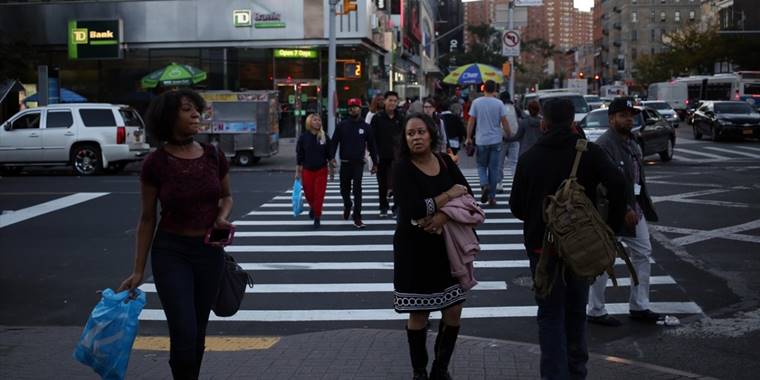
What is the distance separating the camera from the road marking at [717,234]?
39.0 feet

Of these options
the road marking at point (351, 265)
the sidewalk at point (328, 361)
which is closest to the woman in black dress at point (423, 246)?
the sidewalk at point (328, 361)

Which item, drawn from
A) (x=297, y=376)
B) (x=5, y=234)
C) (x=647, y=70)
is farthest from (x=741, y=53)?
(x=297, y=376)

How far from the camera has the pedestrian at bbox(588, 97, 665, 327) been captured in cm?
715

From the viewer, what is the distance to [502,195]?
17.2 meters

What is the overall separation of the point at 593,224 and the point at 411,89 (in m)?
49.9

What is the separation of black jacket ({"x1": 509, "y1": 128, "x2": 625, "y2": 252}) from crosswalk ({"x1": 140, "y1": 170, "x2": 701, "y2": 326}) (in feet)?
9.51

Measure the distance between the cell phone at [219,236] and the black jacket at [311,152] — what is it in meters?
8.22

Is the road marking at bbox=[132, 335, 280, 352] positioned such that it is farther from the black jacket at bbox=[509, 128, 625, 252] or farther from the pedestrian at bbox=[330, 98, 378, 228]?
the pedestrian at bbox=[330, 98, 378, 228]

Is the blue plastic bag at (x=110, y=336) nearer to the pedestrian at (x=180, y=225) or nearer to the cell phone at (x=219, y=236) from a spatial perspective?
the pedestrian at (x=180, y=225)

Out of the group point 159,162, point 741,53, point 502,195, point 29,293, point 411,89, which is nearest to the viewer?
point 159,162

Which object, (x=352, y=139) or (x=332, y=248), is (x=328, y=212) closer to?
(x=352, y=139)

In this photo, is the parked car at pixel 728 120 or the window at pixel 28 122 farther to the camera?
the parked car at pixel 728 120

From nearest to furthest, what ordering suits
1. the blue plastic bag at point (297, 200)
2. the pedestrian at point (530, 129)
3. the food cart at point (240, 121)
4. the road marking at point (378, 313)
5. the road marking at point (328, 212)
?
the road marking at point (378, 313) < the blue plastic bag at point (297, 200) < the road marking at point (328, 212) < the pedestrian at point (530, 129) < the food cart at point (240, 121)

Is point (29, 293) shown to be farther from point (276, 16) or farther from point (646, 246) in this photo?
point (276, 16)
